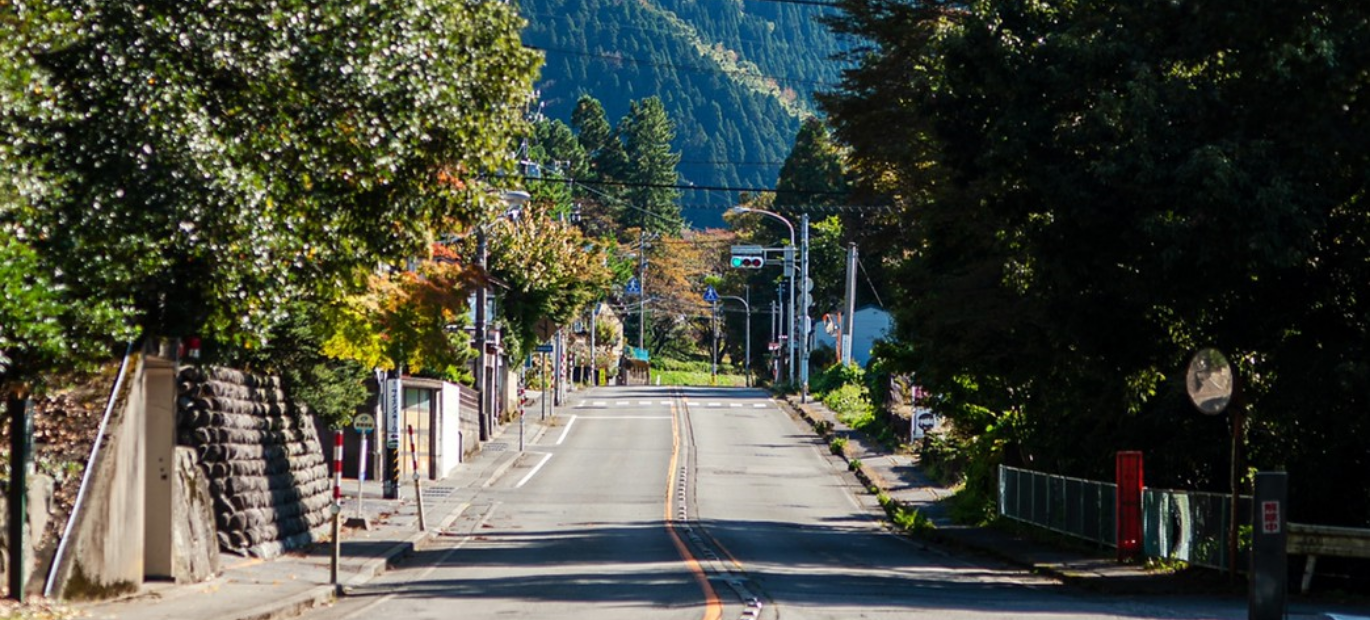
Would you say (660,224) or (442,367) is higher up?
(660,224)

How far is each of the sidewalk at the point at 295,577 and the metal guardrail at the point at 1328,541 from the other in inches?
427

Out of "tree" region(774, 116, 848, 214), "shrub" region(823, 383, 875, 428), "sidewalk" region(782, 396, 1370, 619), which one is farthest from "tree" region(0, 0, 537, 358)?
"tree" region(774, 116, 848, 214)

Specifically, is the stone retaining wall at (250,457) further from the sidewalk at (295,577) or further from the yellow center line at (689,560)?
the yellow center line at (689,560)

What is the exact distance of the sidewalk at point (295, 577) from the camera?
16.6m

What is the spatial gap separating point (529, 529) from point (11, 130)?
17468 mm

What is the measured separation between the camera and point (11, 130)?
51.8 feet

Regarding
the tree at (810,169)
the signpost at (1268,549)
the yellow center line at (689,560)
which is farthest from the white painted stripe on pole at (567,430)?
the signpost at (1268,549)

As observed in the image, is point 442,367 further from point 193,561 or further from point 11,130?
point 11,130

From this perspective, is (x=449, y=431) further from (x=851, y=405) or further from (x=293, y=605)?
(x=851, y=405)

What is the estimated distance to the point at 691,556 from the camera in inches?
965

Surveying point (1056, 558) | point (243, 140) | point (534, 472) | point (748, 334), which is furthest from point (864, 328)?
point (243, 140)

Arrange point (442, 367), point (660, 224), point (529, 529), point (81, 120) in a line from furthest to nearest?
point (660, 224), point (529, 529), point (442, 367), point (81, 120)

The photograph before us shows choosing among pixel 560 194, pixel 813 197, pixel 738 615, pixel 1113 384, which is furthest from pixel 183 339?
pixel 813 197

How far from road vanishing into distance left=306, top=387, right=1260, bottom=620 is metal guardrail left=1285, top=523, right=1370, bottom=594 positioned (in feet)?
3.91
